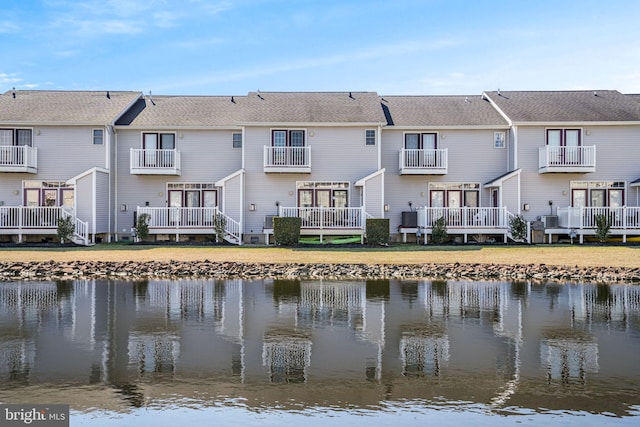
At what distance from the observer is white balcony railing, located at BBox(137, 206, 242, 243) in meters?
27.9

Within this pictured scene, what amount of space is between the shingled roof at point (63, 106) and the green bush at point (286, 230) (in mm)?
10430

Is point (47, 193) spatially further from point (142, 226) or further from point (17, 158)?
point (142, 226)

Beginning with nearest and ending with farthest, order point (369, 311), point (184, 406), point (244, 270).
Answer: point (184, 406)
point (369, 311)
point (244, 270)

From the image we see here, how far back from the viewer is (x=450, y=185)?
101 ft

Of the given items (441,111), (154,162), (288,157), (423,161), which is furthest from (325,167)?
(154,162)

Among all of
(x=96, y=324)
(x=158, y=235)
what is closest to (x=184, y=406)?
(x=96, y=324)

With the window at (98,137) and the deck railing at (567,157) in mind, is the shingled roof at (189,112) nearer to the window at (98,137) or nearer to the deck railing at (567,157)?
the window at (98,137)

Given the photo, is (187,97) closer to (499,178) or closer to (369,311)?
(499,178)

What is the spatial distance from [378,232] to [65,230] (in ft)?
45.1

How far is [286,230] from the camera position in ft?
84.5

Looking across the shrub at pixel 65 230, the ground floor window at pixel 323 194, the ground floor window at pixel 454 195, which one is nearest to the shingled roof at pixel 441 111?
the ground floor window at pixel 454 195

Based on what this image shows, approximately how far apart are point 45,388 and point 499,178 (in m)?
26.0

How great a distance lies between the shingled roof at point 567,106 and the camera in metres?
29.6

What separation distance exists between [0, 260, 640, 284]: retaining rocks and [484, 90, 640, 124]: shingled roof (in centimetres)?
1397
